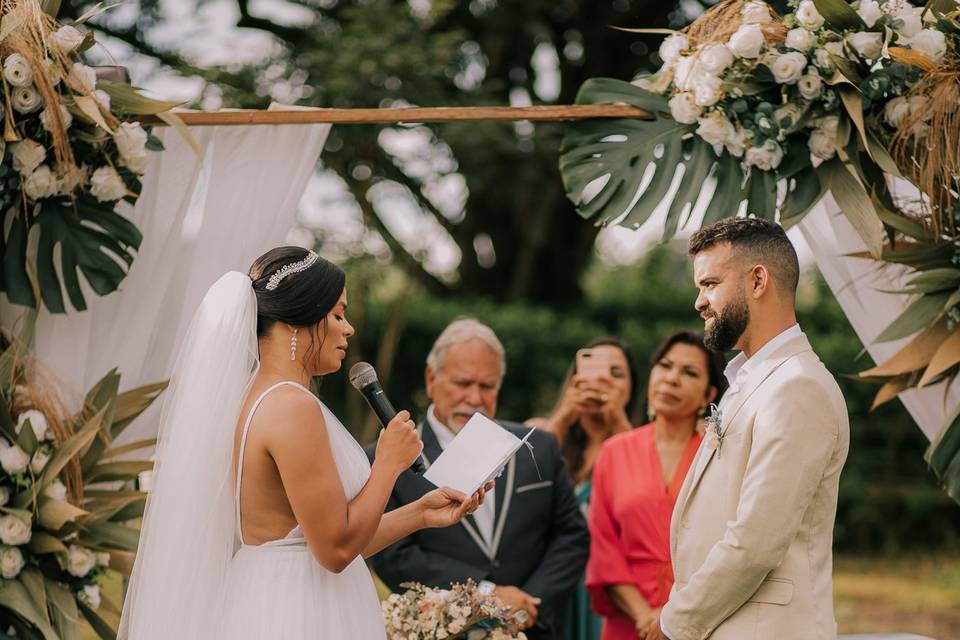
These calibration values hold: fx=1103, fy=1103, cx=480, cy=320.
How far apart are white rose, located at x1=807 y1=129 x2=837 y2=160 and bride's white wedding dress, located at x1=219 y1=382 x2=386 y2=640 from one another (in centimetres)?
211

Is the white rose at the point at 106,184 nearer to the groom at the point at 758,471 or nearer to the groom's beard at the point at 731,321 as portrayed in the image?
the groom at the point at 758,471

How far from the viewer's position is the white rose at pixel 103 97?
13.3 feet

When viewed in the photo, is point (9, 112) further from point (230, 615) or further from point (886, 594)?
point (886, 594)

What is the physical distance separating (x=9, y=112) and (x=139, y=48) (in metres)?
6.56

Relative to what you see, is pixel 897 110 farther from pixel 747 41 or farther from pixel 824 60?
pixel 747 41

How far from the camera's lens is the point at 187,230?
4.48 m

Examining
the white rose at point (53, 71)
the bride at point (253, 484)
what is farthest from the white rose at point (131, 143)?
the bride at point (253, 484)

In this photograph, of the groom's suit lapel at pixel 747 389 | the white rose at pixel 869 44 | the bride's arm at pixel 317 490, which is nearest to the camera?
the bride's arm at pixel 317 490

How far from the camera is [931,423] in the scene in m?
4.32

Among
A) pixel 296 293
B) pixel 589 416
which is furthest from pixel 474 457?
pixel 589 416

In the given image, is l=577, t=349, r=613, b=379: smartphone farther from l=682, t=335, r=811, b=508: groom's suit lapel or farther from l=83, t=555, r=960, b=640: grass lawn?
l=83, t=555, r=960, b=640: grass lawn

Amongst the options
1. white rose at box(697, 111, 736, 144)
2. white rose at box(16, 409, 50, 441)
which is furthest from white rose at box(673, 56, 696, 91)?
white rose at box(16, 409, 50, 441)

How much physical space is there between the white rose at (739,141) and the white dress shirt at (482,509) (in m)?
1.55

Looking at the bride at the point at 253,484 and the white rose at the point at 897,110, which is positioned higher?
the white rose at the point at 897,110
